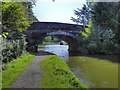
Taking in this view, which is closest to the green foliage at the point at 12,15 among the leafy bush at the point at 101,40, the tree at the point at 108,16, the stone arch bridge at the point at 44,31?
the stone arch bridge at the point at 44,31

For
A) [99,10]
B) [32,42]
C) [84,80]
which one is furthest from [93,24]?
[84,80]

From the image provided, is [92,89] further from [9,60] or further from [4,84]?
[9,60]

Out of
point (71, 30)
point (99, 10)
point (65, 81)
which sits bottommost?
point (65, 81)

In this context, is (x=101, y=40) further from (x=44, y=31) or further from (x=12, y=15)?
(x=12, y=15)

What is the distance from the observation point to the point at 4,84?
6523 mm

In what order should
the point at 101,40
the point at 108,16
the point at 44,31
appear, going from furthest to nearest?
1. the point at 44,31
2. the point at 101,40
3. the point at 108,16

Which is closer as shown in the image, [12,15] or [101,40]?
[12,15]

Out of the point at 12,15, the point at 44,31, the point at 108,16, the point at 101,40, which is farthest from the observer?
the point at 44,31

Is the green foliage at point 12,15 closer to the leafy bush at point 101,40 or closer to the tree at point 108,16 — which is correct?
the leafy bush at point 101,40

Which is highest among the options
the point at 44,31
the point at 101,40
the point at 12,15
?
the point at 12,15

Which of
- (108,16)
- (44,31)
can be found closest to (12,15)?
(44,31)

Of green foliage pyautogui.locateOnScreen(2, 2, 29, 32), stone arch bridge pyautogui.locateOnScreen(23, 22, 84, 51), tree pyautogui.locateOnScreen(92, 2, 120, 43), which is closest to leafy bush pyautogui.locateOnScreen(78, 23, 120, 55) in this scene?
tree pyautogui.locateOnScreen(92, 2, 120, 43)

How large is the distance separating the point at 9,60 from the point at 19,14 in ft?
19.8

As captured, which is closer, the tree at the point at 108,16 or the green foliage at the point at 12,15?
the green foliage at the point at 12,15
